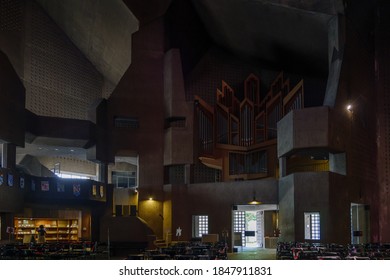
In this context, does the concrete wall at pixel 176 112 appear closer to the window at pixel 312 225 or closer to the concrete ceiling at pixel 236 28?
the concrete ceiling at pixel 236 28

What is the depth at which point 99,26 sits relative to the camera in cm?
2983

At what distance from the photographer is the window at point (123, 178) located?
122 ft

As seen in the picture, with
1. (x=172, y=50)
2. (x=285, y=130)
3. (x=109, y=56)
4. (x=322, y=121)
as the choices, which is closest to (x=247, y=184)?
(x=285, y=130)

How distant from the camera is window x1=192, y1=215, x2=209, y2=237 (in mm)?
28375

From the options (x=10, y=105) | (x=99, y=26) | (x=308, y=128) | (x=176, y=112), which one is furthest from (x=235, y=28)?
(x=10, y=105)

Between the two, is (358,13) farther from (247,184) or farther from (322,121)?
(247,184)

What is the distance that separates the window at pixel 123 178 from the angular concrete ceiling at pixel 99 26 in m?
7.82

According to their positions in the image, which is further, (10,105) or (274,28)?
(274,28)

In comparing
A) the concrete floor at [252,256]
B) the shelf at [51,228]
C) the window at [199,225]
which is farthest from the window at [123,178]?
the concrete floor at [252,256]

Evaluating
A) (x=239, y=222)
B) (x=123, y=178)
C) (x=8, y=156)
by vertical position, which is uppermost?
(x=8, y=156)

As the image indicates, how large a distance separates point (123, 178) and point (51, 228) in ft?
32.9

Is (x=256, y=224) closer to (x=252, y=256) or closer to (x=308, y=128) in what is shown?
(x=252, y=256)

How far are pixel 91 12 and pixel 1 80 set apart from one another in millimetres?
8811

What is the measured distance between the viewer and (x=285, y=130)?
2402 centimetres
